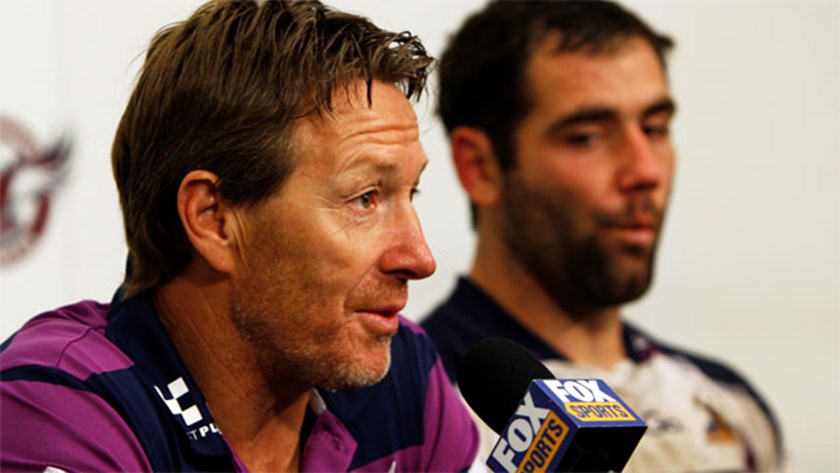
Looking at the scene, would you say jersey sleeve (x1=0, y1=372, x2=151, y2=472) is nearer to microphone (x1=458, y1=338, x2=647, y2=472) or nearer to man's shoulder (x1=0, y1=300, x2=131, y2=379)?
man's shoulder (x1=0, y1=300, x2=131, y2=379)

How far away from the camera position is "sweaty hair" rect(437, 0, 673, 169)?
2.49 m

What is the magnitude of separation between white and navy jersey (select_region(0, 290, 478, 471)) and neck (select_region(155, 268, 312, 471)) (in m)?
0.04

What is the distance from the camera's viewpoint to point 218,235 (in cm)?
145

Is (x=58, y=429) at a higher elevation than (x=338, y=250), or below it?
below

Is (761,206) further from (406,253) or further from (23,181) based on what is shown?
(406,253)

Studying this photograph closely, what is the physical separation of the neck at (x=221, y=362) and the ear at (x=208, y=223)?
0.04 meters

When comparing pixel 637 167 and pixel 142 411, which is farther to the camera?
pixel 637 167

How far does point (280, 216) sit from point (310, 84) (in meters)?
0.16

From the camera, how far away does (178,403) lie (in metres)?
1.40

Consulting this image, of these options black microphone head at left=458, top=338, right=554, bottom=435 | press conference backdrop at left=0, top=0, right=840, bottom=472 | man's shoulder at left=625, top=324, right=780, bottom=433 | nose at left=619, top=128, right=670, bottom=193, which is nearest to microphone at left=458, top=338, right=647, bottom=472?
black microphone head at left=458, top=338, right=554, bottom=435

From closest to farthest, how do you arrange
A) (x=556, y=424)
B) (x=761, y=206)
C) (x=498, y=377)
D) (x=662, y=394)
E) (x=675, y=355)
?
(x=556, y=424) < (x=498, y=377) < (x=662, y=394) < (x=675, y=355) < (x=761, y=206)

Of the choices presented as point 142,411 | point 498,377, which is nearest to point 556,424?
point 498,377

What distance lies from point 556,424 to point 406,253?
43 cm

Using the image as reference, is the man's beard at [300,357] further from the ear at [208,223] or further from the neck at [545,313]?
the neck at [545,313]
